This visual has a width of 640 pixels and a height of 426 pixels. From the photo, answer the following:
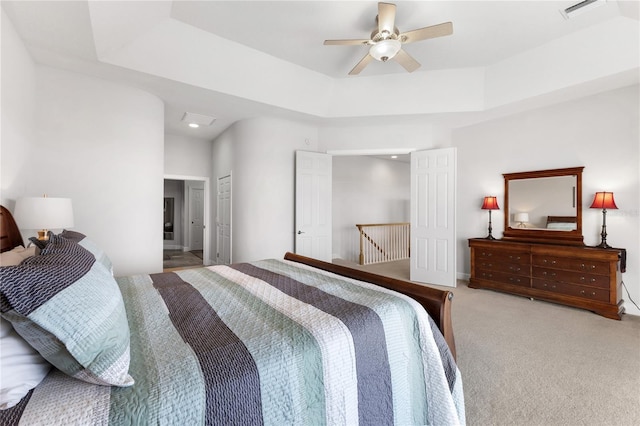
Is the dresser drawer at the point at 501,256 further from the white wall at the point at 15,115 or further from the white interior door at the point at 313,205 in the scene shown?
the white wall at the point at 15,115

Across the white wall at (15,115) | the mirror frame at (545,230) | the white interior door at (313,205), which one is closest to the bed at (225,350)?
the white wall at (15,115)

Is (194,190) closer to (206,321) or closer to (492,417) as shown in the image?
(206,321)

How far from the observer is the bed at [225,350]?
0.74 m

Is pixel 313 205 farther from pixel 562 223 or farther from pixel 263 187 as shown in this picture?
pixel 562 223

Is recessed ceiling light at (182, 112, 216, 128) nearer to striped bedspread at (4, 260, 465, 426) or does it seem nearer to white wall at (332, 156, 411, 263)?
white wall at (332, 156, 411, 263)

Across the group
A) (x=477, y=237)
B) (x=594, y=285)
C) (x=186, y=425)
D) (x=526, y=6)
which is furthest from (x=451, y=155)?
(x=186, y=425)

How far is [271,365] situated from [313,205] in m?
3.76

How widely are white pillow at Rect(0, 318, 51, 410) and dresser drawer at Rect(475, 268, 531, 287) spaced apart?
14.9 feet

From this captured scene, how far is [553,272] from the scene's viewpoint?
341 cm

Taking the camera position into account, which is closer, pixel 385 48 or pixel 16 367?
pixel 16 367

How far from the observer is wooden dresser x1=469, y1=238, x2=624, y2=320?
303 centimetres

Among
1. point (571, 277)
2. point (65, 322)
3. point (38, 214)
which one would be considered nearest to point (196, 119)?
point (38, 214)

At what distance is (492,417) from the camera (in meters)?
1.58

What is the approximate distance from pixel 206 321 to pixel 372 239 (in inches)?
229
